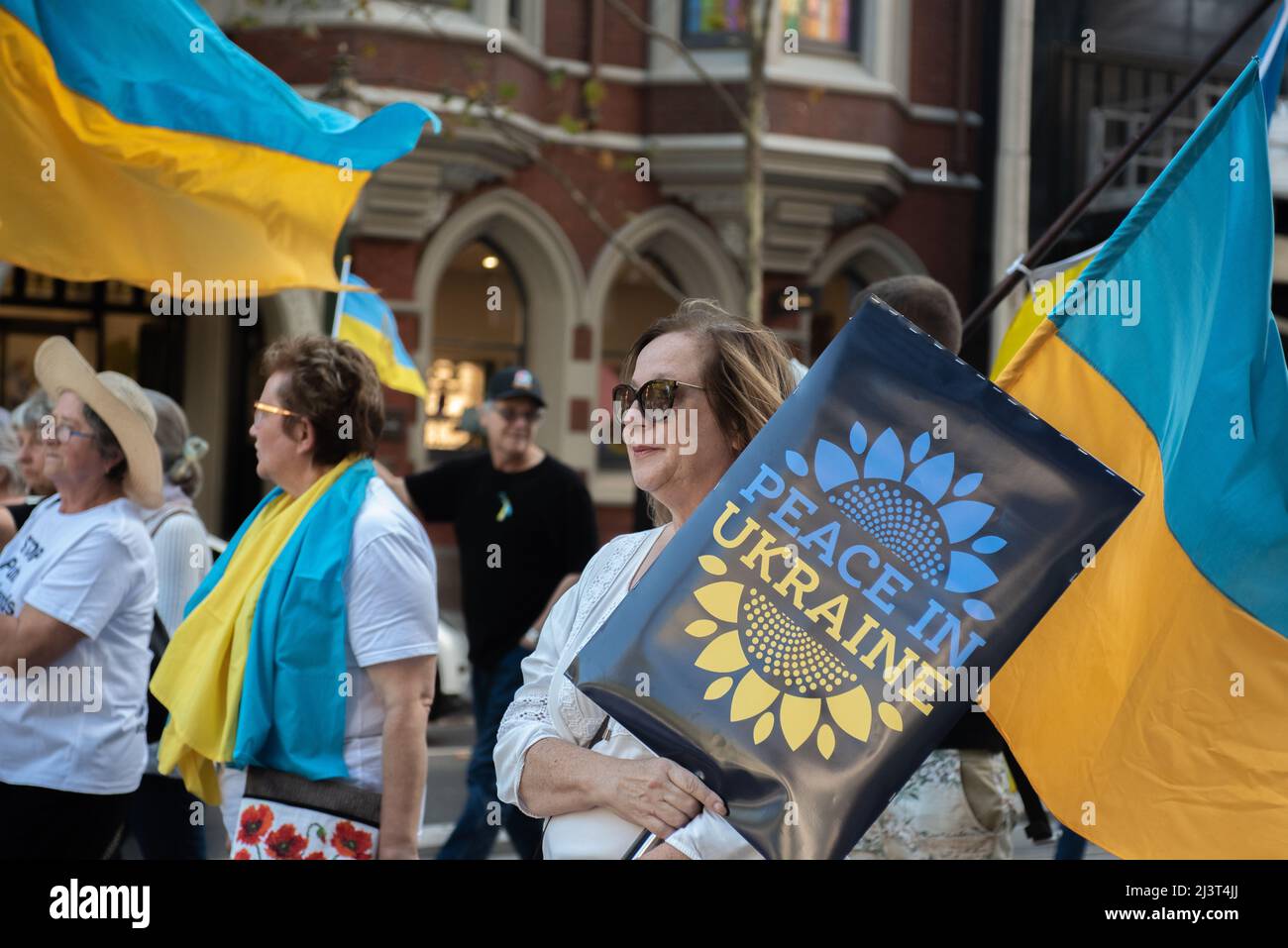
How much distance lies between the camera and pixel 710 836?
2.07 m

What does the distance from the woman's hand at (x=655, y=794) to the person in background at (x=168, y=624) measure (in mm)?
2744

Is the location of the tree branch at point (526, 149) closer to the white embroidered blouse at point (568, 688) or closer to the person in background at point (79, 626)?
the person in background at point (79, 626)

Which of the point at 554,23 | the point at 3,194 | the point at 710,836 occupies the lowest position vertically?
the point at 710,836

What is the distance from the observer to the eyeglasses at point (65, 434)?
4.04 metres

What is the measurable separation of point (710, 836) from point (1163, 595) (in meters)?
1.15

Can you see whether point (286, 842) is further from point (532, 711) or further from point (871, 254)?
point (871, 254)

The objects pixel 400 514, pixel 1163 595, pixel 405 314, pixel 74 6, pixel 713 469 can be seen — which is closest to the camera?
pixel 713 469

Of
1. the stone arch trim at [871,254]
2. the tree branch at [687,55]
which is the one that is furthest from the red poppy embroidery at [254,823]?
the stone arch trim at [871,254]

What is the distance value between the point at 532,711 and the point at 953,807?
3.76 ft

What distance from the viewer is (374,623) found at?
3412 millimetres

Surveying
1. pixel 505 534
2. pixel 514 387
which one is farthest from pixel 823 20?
pixel 505 534
